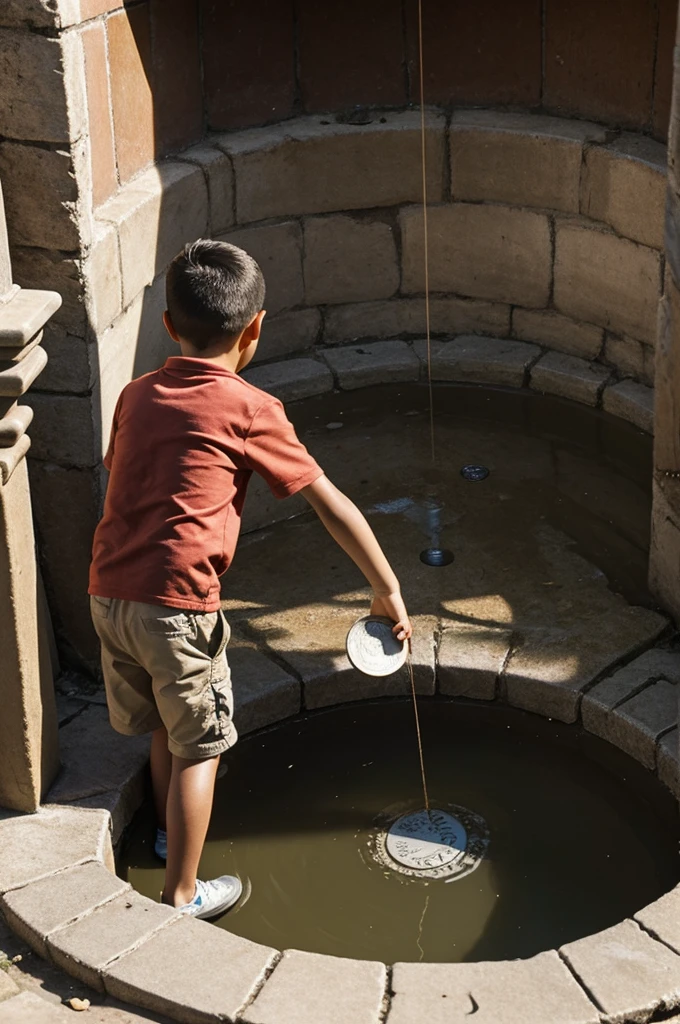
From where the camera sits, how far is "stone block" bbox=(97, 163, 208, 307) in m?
4.95

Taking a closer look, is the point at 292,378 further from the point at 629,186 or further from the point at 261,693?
the point at 261,693

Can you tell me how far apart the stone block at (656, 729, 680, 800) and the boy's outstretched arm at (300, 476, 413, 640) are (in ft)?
3.59

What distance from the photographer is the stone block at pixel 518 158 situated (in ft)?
21.2

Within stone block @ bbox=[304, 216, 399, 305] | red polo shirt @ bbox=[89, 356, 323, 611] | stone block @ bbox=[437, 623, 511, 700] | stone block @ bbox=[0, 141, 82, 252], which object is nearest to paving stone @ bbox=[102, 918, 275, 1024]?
red polo shirt @ bbox=[89, 356, 323, 611]

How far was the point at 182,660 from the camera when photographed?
3.61 metres

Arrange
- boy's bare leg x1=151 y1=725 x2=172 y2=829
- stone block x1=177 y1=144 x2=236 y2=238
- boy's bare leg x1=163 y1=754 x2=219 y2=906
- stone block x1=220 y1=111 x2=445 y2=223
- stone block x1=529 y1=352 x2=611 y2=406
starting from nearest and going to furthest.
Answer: boy's bare leg x1=163 y1=754 x2=219 y2=906
boy's bare leg x1=151 y1=725 x2=172 y2=829
stone block x1=177 y1=144 x2=236 y2=238
stone block x1=220 y1=111 x2=445 y2=223
stone block x1=529 y1=352 x2=611 y2=406

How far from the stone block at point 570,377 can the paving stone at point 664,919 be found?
3.31m

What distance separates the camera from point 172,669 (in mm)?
3623

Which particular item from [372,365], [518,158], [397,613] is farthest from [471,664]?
[518,158]

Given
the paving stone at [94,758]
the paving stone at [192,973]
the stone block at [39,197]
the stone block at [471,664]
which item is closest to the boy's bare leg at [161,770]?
the paving stone at [94,758]

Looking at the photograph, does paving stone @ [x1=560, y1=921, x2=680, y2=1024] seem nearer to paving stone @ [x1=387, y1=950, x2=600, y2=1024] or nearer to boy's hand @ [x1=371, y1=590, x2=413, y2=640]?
paving stone @ [x1=387, y1=950, x2=600, y2=1024]

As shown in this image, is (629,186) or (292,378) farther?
(292,378)

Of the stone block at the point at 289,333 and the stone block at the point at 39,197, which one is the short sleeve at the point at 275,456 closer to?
the stone block at the point at 39,197

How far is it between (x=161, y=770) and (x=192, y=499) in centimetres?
100
